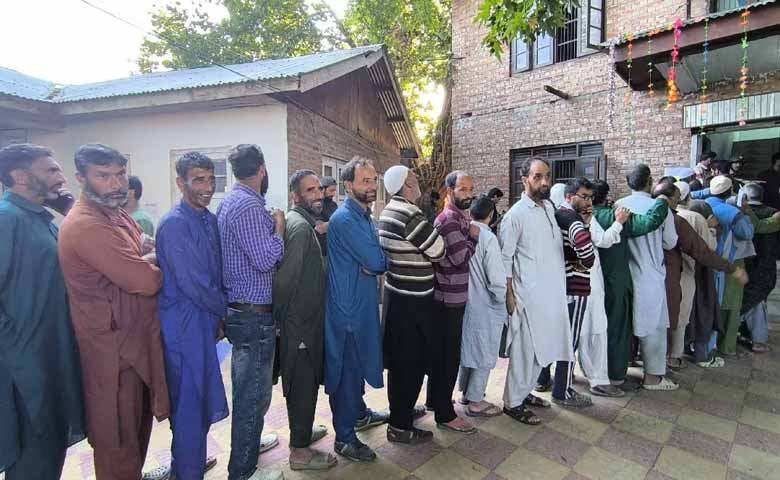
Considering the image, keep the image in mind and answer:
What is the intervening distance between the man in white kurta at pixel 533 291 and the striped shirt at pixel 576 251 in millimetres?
86

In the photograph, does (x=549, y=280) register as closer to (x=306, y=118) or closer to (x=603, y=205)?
Result: (x=603, y=205)

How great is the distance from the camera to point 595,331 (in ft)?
11.2

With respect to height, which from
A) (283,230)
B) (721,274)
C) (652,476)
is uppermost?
(283,230)

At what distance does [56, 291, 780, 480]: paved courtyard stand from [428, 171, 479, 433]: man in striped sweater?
23cm

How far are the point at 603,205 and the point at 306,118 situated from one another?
4.58 m

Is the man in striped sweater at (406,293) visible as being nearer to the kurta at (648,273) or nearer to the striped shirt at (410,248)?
the striped shirt at (410,248)

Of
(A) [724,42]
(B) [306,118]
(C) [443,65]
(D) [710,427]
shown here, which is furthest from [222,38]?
(D) [710,427]

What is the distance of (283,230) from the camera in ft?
7.90

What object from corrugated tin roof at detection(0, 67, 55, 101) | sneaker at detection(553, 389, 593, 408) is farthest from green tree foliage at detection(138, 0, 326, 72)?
sneaker at detection(553, 389, 593, 408)

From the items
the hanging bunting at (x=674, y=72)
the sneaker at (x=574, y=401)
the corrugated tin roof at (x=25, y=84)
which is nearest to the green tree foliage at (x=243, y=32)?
the corrugated tin roof at (x=25, y=84)

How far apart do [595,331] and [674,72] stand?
5371 mm

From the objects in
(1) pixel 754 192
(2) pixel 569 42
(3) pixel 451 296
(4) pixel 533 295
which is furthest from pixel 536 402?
(2) pixel 569 42

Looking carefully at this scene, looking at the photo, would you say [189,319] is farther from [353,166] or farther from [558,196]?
[558,196]

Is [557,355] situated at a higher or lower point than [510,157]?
lower
